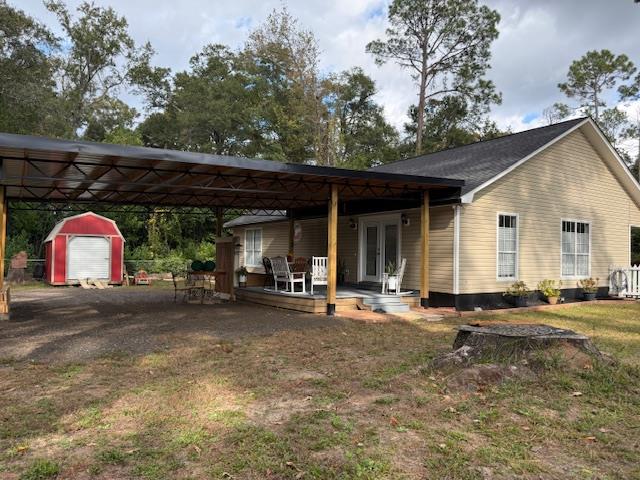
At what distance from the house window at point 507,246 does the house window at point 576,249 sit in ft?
7.65

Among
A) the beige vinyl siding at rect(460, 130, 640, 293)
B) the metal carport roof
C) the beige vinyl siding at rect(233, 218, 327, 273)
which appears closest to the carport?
the metal carport roof

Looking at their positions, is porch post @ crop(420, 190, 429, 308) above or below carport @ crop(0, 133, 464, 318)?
below

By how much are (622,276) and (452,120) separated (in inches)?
771

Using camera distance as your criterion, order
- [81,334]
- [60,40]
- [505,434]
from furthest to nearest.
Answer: [60,40]
[81,334]
[505,434]

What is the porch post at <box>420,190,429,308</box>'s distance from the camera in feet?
36.3

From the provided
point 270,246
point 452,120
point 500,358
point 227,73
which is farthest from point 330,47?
point 500,358

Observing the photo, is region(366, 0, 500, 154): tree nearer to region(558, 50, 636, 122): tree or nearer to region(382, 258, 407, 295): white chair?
region(558, 50, 636, 122): tree

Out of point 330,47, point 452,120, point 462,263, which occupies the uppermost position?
point 330,47

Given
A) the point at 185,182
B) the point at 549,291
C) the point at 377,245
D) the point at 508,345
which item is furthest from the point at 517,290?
the point at 185,182

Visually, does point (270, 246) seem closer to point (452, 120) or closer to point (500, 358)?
point (500, 358)

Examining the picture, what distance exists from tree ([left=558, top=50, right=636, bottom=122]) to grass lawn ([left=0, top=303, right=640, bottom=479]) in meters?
34.5

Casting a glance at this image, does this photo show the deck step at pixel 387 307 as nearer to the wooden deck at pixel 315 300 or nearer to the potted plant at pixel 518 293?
the wooden deck at pixel 315 300

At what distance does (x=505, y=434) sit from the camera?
11.7 feet

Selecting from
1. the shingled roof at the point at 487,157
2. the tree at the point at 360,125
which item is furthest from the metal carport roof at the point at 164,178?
the tree at the point at 360,125
